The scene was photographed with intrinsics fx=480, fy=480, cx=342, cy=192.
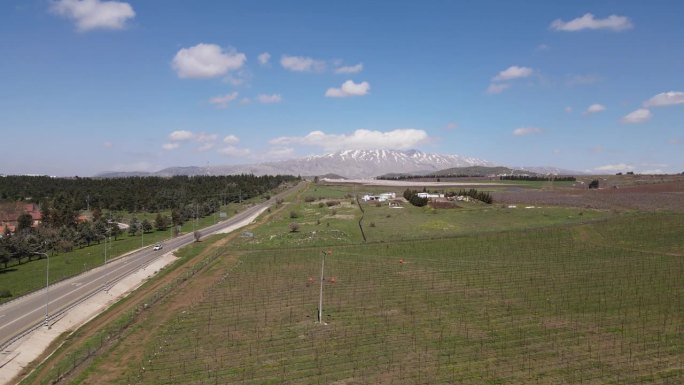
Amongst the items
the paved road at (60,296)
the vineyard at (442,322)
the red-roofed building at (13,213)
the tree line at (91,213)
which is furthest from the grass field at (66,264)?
the red-roofed building at (13,213)

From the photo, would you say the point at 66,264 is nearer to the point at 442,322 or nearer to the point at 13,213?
the point at 13,213

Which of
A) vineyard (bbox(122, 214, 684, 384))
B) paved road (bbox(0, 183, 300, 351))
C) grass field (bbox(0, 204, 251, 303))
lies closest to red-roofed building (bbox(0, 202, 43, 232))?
grass field (bbox(0, 204, 251, 303))

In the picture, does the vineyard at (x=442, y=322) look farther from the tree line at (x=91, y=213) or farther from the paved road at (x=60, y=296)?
the tree line at (x=91, y=213)

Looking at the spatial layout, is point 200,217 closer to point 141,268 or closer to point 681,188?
point 141,268

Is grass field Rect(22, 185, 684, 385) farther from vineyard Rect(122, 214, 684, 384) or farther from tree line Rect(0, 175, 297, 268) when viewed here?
tree line Rect(0, 175, 297, 268)

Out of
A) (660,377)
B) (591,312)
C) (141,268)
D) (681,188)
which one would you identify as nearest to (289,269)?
(141,268)

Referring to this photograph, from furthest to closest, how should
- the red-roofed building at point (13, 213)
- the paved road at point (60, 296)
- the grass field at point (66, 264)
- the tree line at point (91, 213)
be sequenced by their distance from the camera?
1. the red-roofed building at point (13, 213)
2. the tree line at point (91, 213)
3. the grass field at point (66, 264)
4. the paved road at point (60, 296)

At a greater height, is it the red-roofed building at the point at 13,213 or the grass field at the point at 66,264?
the red-roofed building at the point at 13,213
